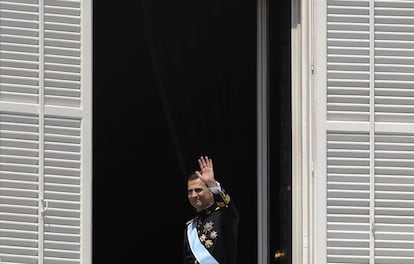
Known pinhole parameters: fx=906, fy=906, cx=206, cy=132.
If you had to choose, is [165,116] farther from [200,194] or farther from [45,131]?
[45,131]

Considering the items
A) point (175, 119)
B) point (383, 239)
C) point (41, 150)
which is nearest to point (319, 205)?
point (383, 239)

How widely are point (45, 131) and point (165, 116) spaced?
1.68 m

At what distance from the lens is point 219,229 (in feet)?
13.4

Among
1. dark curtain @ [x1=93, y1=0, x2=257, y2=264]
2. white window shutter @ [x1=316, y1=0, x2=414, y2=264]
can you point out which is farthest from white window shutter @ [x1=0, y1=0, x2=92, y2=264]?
dark curtain @ [x1=93, y1=0, x2=257, y2=264]

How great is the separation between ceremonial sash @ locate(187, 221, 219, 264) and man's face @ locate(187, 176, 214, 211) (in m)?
0.12

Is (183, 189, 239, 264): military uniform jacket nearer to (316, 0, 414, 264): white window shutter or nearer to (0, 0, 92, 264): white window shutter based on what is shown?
(316, 0, 414, 264): white window shutter

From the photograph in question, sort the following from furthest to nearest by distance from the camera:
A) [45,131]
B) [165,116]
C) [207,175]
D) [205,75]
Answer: [165,116] < [205,75] < [207,175] < [45,131]

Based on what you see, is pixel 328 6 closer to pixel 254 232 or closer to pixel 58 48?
pixel 58 48

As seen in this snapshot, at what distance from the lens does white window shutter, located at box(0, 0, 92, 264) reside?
3.69m

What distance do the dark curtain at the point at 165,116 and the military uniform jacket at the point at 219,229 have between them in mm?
730

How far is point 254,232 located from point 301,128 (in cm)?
102

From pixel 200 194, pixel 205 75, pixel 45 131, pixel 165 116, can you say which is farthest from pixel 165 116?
pixel 45 131

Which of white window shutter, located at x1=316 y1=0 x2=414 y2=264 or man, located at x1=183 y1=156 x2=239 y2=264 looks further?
man, located at x1=183 y1=156 x2=239 y2=264

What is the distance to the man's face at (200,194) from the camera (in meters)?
4.07
